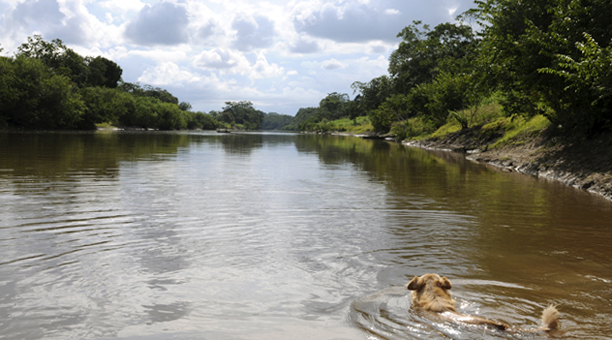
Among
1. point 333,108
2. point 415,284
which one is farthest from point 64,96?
point 333,108

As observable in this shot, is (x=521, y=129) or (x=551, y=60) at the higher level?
(x=551, y=60)

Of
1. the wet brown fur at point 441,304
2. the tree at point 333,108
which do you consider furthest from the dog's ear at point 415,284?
the tree at point 333,108

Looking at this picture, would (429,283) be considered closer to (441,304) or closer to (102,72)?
(441,304)

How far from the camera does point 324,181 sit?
688 inches

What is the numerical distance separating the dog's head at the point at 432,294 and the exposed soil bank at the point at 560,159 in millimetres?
11843

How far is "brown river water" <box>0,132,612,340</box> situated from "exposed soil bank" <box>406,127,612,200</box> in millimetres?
2735

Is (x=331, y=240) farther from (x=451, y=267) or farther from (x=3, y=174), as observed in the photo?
(x=3, y=174)

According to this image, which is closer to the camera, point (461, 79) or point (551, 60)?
point (551, 60)

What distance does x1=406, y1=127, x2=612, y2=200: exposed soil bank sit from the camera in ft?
54.3

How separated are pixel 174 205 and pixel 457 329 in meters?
8.54

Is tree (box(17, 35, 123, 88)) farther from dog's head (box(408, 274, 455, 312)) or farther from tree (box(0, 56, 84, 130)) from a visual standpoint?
dog's head (box(408, 274, 455, 312))

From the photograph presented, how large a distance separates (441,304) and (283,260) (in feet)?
9.55

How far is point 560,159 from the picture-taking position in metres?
20.9

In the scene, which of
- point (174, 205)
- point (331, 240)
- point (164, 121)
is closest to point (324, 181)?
point (174, 205)
